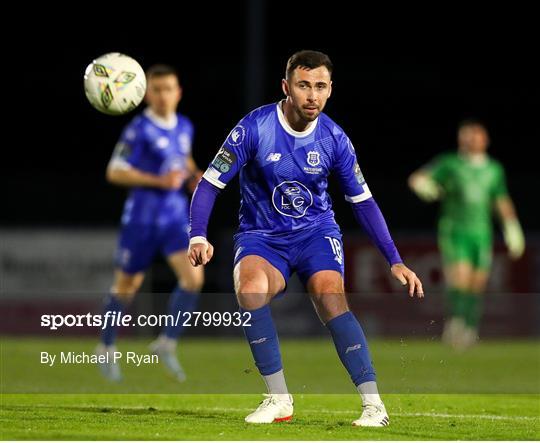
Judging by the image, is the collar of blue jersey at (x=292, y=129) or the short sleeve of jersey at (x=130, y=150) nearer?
the collar of blue jersey at (x=292, y=129)

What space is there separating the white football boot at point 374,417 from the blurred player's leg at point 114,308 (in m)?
3.69

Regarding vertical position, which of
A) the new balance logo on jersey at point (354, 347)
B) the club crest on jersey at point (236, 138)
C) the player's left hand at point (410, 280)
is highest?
the club crest on jersey at point (236, 138)

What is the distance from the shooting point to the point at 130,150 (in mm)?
11047

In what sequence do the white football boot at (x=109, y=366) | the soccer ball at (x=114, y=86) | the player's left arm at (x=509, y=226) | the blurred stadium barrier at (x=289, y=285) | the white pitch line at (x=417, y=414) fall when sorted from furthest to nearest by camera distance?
the blurred stadium barrier at (x=289, y=285), the player's left arm at (x=509, y=226), the white football boot at (x=109, y=366), the soccer ball at (x=114, y=86), the white pitch line at (x=417, y=414)

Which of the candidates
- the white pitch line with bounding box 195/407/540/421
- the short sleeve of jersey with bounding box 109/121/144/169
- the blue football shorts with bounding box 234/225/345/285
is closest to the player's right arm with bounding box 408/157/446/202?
the short sleeve of jersey with bounding box 109/121/144/169

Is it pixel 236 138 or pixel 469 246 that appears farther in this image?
pixel 469 246

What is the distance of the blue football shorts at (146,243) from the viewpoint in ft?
36.2

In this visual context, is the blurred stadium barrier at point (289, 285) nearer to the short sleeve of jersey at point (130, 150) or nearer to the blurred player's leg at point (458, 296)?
the blurred player's leg at point (458, 296)

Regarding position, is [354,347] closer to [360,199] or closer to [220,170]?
[360,199]

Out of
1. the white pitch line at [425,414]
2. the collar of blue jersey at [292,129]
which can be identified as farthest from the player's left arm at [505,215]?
Answer: the collar of blue jersey at [292,129]

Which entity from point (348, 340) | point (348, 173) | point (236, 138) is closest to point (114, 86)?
point (236, 138)

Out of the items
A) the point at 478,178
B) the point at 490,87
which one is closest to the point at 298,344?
the point at 478,178

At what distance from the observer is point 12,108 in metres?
23.7

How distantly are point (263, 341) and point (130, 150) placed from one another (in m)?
4.58
